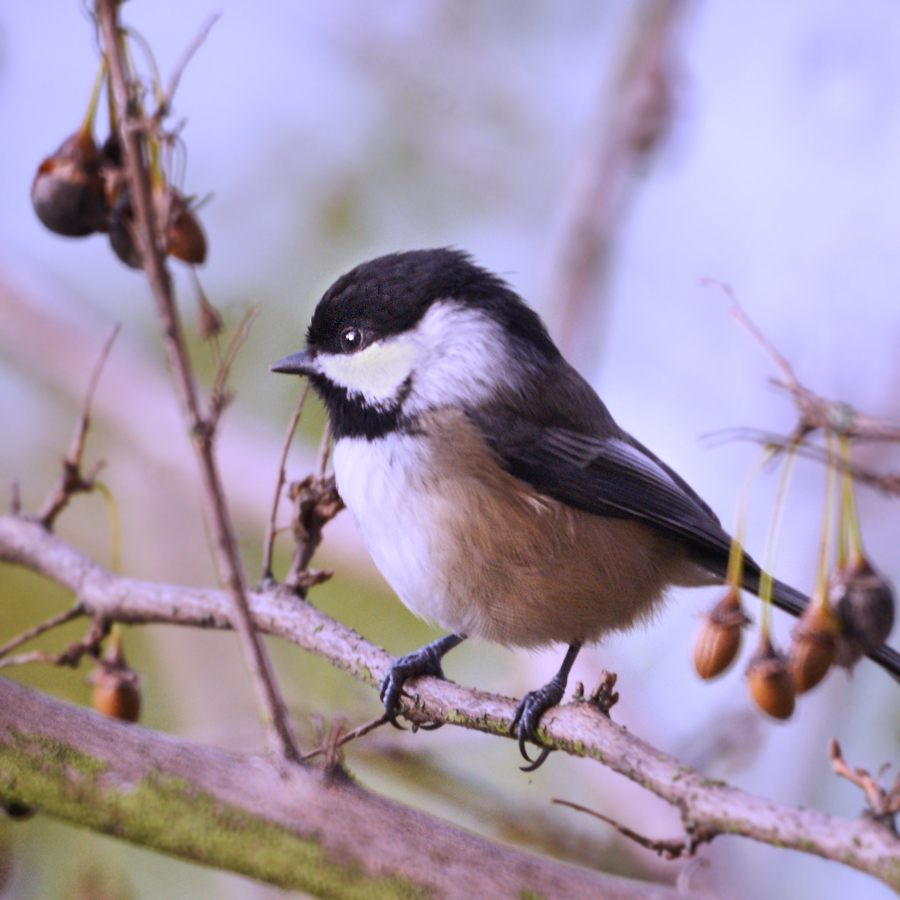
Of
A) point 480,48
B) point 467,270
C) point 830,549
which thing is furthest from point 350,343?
point 480,48

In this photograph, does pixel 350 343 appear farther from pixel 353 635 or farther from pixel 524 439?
pixel 353 635

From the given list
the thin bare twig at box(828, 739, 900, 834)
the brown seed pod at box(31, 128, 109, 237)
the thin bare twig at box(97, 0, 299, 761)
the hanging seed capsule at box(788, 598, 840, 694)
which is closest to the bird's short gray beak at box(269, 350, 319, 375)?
the brown seed pod at box(31, 128, 109, 237)

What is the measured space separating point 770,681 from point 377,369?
2.99 ft

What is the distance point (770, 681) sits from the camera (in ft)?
4.33

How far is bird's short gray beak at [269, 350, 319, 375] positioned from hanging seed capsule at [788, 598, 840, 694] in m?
1.03

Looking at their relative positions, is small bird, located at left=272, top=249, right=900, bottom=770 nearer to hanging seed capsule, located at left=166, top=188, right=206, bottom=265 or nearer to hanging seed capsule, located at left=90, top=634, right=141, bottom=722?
hanging seed capsule, located at left=166, top=188, right=206, bottom=265

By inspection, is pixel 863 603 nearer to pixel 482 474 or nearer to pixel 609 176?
pixel 482 474

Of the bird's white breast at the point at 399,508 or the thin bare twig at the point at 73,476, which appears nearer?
the bird's white breast at the point at 399,508

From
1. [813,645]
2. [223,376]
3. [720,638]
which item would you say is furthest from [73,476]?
[813,645]

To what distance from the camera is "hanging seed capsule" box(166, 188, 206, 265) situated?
1.69 meters

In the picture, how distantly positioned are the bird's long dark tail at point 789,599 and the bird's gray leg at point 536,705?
0.37 m

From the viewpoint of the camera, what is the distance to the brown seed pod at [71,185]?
1702 millimetres

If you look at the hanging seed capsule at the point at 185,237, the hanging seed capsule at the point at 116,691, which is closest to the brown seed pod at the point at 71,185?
the hanging seed capsule at the point at 185,237

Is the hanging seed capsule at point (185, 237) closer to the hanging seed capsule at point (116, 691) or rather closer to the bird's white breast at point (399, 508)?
the bird's white breast at point (399, 508)
